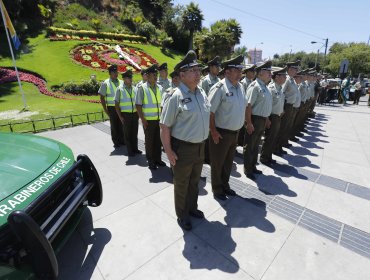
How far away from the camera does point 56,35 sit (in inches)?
1032

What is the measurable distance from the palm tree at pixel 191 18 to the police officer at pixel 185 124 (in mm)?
37983

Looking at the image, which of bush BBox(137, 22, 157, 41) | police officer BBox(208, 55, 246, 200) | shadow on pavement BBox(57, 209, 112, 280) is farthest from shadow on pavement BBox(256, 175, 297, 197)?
bush BBox(137, 22, 157, 41)

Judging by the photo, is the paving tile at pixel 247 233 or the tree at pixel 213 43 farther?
the tree at pixel 213 43

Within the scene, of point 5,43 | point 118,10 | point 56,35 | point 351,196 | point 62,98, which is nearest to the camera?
point 351,196

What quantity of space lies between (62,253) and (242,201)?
100 inches

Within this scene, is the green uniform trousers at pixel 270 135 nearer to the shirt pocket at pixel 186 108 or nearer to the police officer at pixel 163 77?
the police officer at pixel 163 77

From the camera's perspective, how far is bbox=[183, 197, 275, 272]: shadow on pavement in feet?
8.24

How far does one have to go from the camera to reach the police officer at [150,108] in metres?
4.70

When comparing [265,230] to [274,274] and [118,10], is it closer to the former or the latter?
[274,274]

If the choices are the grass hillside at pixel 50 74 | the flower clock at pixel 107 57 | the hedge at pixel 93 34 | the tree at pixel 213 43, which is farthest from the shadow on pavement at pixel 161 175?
the tree at pixel 213 43

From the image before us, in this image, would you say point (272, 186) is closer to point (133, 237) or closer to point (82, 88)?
point (133, 237)

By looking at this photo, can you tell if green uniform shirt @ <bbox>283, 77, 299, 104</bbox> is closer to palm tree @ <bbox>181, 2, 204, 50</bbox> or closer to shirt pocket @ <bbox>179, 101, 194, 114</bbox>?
shirt pocket @ <bbox>179, 101, 194, 114</bbox>

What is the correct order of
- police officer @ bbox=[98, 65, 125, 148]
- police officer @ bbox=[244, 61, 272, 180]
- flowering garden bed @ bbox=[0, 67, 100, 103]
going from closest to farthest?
1. police officer @ bbox=[244, 61, 272, 180]
2. police officer @ bbox=[98, 65, 125, 148]
3. flowering garden bed @ bbox=[0, 67, 100, 103]

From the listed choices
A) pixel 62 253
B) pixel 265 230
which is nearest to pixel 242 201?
pixel 265 230
